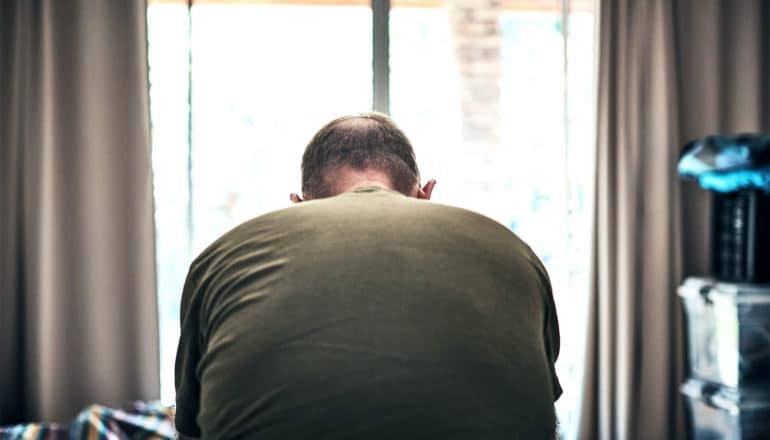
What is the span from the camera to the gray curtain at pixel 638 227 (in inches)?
123

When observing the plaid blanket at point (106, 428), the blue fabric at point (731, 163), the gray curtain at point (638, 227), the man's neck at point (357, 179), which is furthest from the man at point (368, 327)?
the gray curtain at point (638, 227)

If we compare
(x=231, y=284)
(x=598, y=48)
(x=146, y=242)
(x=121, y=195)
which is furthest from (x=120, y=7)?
(x=231, y=284)

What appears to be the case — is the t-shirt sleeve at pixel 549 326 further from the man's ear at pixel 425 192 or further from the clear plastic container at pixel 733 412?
the clear plastic container at pixel 733 412

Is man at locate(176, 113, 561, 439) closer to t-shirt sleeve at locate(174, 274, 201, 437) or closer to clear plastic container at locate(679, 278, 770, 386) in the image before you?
t-shirt sleeve at locate(174, 274, 201, 437)

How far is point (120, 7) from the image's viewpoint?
2896 mm

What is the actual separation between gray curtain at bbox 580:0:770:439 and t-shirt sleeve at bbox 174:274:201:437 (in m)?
2.40

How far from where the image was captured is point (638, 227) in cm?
321

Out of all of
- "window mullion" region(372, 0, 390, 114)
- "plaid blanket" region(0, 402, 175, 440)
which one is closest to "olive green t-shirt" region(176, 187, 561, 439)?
"plaid blanket" region(0, 402, 175, 440)

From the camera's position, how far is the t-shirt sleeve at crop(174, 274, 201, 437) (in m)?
0.99

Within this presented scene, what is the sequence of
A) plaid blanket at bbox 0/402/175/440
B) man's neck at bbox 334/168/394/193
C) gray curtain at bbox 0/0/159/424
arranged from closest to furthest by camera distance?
man's neck at bbox 334/168/394/193, plaid blanket at bbox 0/402/175/440, gray curtain at bbox 0/0/159/424

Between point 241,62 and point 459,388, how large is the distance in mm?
2530

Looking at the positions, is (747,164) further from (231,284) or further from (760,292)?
(231,284)

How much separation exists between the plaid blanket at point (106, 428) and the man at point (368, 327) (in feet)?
5.25

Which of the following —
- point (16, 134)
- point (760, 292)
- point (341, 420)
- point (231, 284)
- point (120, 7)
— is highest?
point (120, 7)
